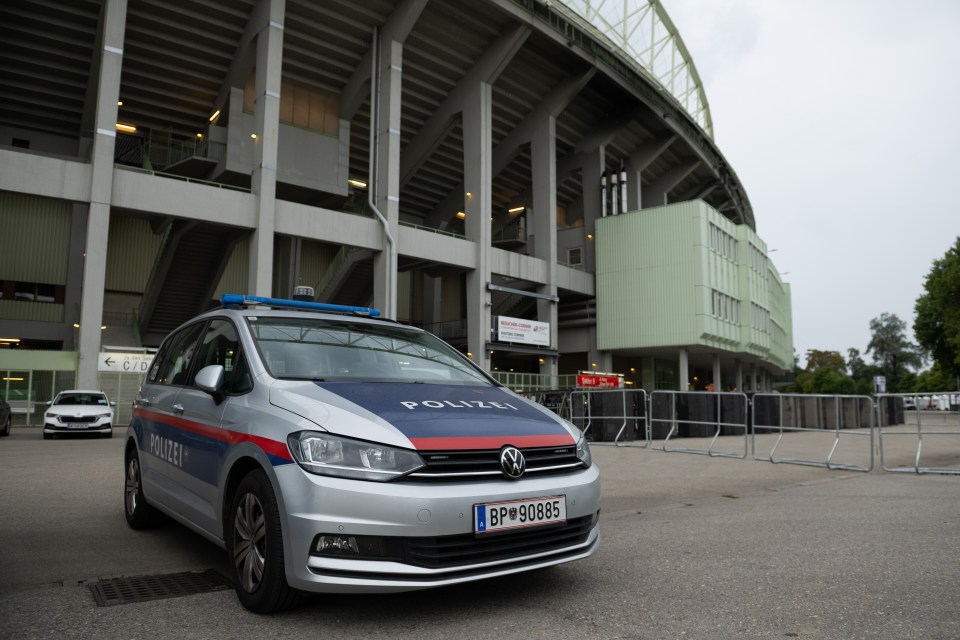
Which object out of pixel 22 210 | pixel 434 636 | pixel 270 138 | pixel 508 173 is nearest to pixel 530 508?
pixel 434 636

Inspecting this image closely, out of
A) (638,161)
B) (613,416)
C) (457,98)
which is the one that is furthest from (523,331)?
(613,416)

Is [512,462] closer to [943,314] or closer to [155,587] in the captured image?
[155,587]

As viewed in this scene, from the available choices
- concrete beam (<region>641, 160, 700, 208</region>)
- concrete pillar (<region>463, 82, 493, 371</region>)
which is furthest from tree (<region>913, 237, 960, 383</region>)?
concrete pillar (<region>463, 82, 493, 371</region>)

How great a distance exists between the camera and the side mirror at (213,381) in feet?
13.6

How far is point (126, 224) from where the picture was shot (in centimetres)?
3741

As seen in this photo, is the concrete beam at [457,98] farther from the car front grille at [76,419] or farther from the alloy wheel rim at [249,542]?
the alloy wheel rim at [249,542]

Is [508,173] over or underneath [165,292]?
over

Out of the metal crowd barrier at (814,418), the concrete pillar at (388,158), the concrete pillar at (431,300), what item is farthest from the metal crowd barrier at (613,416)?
the concrete pillar at (431,300)

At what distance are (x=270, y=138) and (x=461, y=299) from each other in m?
22.0

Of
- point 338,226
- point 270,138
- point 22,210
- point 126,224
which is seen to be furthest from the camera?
point 126,224

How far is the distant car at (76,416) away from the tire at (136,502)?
14.6m

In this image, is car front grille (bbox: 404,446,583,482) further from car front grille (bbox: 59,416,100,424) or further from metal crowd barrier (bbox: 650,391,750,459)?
car front grille (bbox: 59,416,100,424)

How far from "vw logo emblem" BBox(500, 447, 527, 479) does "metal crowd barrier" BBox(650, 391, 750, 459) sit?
1164 cm

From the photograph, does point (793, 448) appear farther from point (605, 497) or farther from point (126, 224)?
point (126, 224)
